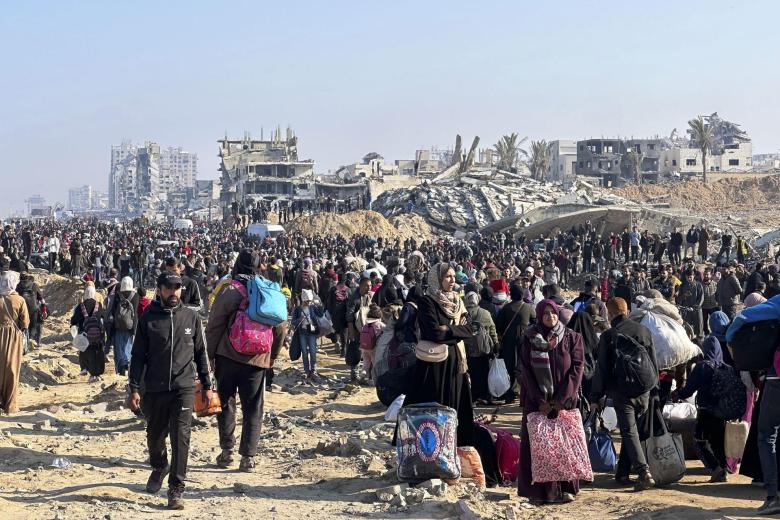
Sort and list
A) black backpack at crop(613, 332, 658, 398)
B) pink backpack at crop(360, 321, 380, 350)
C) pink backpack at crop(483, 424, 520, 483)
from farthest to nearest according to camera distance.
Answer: pink backpack at crop(360, 321, 380, 350) → pink backpack at crop(483, 424, 520, 483) → black backpack at crop(613, 332, 658, 398)

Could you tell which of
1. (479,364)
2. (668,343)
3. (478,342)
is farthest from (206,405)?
(479,364)

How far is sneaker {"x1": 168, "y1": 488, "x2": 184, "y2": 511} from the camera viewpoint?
659 centimetres

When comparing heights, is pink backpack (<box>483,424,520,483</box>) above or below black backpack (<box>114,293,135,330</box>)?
below

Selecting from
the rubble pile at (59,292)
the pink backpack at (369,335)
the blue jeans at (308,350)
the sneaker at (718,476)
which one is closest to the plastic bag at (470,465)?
the sneaker at (718,476)

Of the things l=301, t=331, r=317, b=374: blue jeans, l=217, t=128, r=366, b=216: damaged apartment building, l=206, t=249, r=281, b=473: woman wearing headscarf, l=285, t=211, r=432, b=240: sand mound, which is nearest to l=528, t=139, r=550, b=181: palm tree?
l=217, t=128, r=366, b=216: damaged apartment building

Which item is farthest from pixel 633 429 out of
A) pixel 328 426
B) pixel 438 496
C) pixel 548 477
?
pixel 328 426

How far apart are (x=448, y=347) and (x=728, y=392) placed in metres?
2.25

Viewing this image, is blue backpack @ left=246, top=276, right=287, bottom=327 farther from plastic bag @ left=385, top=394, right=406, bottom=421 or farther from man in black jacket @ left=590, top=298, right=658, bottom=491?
man in black jacket @ left=590, top=298, right=658, bottom=491

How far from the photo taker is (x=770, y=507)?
632cm

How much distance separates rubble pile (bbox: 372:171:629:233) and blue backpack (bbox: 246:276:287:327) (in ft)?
146

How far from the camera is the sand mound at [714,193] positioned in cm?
7212

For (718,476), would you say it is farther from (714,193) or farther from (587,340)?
(714,193)

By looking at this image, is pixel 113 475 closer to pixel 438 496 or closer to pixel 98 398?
pixel 438 496

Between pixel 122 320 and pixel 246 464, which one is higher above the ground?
pixel 122 320
